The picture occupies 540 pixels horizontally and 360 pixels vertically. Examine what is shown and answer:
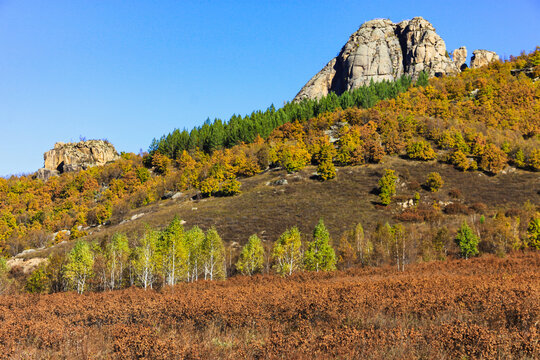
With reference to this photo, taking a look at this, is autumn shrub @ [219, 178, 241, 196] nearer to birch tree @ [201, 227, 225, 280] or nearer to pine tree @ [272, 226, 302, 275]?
birch tree @ [201, 227, 225, 280]

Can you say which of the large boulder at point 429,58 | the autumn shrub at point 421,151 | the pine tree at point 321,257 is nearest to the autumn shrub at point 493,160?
the autumn shrub at point 421,151

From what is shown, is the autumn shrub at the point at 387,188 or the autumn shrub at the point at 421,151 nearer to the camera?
the autumn shrub at the point at 387,188

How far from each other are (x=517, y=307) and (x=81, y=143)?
214105 millimetres

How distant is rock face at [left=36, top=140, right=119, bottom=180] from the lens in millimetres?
176750

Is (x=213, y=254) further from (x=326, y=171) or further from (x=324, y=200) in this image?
(x=326, y=171)

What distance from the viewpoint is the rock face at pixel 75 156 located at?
17675 cm

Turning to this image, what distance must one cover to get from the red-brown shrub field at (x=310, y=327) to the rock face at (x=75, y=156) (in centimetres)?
18415

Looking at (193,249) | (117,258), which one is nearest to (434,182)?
(193,249)

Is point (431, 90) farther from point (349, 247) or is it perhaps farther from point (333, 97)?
point (349, 247)

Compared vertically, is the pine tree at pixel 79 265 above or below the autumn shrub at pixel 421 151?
below

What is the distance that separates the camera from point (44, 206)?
125562 mm

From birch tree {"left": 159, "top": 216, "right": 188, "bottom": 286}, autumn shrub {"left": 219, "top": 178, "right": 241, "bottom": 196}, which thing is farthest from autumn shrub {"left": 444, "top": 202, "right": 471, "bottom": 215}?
birch tree {"left": 159, "top": 216, "right": 188, "bottom": 286}

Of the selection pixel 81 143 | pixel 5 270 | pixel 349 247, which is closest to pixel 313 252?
pixel 349 247

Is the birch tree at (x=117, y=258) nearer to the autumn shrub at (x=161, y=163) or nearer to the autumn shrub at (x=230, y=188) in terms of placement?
the autumn shrub at (x=230, y=188)
